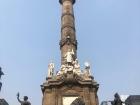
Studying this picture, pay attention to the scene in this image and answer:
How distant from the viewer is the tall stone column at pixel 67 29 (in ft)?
108

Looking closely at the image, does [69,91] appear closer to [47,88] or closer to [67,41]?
[47,88]

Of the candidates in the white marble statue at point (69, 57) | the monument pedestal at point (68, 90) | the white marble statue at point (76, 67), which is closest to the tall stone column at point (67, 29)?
the white marble statue at point (69, 57)

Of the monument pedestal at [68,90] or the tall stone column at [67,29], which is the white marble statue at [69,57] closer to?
the tall stone column at [67,29]

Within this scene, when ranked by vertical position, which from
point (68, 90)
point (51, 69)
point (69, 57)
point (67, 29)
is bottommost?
point (68, 90)

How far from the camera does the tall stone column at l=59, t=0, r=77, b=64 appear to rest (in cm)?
3283

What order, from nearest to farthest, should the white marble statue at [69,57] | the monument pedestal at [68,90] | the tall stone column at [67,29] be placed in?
the monument pedestal at [68,90]
the white marble statue at [69,57]
the tall stone column at [67,29]

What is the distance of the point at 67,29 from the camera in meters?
34.3

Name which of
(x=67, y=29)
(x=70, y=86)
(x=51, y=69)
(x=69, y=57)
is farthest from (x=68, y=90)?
(x=67, y=29)

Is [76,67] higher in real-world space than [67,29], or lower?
lower

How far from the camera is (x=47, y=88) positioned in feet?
91.3

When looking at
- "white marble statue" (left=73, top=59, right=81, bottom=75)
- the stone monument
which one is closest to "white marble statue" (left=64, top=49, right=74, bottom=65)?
the stone monument

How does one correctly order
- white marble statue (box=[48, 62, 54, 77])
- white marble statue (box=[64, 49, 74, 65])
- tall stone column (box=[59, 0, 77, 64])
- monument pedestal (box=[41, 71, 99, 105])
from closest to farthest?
monument pedestal (box=[41, 71, 99, 105]) < white marble statue (box=[48, 62, 54, 77]) < white marble statue (box=[64, 49, 74, 65]) < tall stone column (box=[59, 0, 77, 64])

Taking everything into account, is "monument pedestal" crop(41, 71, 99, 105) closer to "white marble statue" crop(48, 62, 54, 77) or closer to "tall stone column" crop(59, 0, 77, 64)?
"white marble statue" crop(48, 62, 54, 77)

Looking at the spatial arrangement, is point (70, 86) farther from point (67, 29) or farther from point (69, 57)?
point (67, 29)
